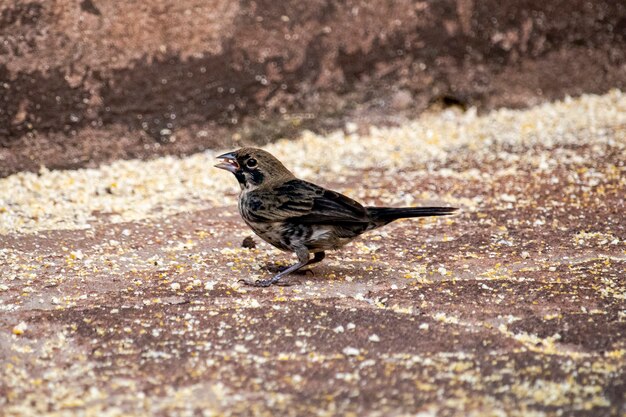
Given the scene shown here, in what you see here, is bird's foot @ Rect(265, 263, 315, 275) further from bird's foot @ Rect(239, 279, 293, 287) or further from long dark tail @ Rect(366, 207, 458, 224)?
long dark tail @ Rect(366, 207, 458, 224)

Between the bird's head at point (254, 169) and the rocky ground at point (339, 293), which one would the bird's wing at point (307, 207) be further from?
the rocky ground at point (339, 293)

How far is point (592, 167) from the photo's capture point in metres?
6.56

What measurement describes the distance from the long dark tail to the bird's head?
0.54 meters

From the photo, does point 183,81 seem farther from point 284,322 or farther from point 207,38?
point 284,322

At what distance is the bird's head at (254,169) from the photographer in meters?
4.82

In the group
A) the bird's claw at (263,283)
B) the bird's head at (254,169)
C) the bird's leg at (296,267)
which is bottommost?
the bird's claw at (263,283)

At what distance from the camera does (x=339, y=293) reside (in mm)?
4441

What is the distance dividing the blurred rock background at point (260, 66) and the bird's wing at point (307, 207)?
2401 millimetres

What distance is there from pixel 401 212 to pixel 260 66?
289 centimetres

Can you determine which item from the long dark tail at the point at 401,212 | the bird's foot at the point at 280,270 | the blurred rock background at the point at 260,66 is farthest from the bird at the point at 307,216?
the blurred rock background at the point at 260,66

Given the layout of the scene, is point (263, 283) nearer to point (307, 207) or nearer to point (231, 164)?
point (307, 207)

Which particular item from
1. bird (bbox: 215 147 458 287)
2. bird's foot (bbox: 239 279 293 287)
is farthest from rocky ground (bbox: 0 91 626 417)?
bird (bbox: 215 147 458 287)

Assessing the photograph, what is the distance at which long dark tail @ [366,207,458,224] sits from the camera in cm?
456

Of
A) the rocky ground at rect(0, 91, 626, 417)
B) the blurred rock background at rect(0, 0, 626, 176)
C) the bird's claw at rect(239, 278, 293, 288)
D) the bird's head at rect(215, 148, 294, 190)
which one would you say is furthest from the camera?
the blurred rock background at rect(0, 0, 626, 176)
